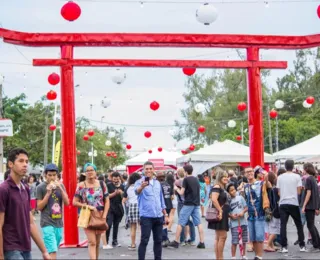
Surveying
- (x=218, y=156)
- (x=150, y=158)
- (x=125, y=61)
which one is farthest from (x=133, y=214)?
(x=150, y=158)

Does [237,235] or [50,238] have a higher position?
[50,238]

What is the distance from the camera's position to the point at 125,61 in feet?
52.0

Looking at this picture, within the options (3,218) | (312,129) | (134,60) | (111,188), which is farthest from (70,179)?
(312,129)

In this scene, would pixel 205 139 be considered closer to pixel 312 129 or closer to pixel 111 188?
pixel 312 129

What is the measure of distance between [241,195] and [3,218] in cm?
744

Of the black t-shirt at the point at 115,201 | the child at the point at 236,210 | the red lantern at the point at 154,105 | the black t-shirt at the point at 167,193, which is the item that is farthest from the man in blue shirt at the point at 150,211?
the red lantern at the point at 154,105

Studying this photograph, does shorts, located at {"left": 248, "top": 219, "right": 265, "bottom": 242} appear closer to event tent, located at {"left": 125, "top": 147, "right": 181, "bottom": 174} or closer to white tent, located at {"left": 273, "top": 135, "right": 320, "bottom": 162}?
white tent, located at {"left": 273, "top": 135, "right": 320, "bottom": 162}

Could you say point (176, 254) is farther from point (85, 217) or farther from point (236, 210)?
point (85, 217)

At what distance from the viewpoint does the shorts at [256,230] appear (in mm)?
12148

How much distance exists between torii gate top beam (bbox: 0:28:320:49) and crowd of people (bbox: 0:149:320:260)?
300cm

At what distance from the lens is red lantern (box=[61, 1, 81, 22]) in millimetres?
12875

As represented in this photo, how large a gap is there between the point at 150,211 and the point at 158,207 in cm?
21

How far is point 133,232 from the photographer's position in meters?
14.5

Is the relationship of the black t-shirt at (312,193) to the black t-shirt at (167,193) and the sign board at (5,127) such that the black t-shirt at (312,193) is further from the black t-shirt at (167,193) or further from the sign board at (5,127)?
the sign board at (5,127)
